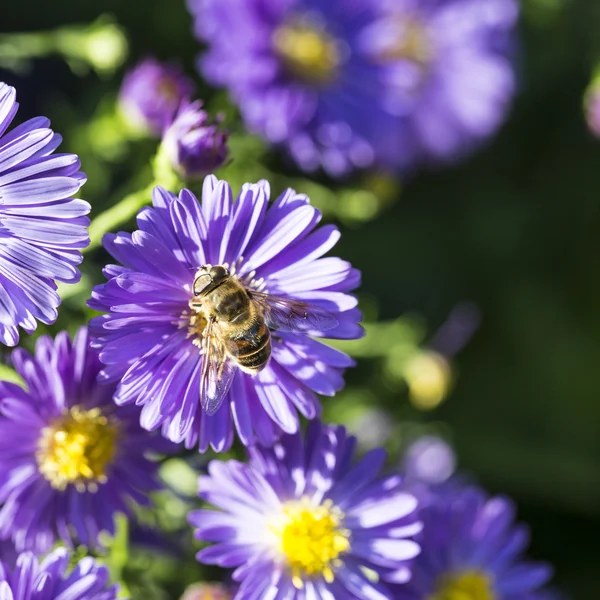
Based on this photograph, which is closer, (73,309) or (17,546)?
(17,546)

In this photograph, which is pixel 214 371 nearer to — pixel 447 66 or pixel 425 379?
pixel 425 379

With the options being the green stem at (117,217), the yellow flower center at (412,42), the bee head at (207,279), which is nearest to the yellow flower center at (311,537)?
the bee head at (207,279)

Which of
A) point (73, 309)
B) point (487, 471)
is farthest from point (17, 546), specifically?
point (487, 471)

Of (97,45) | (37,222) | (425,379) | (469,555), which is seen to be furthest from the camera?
(425,379)

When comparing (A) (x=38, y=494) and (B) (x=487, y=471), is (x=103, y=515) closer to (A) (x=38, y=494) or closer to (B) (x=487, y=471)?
(A) (x=38, y=494)

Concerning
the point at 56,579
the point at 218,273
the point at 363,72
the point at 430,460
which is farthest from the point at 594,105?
the point at 56,579

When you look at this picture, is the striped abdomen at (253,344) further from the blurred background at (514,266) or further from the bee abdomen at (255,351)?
the blurred background at (514,266)
